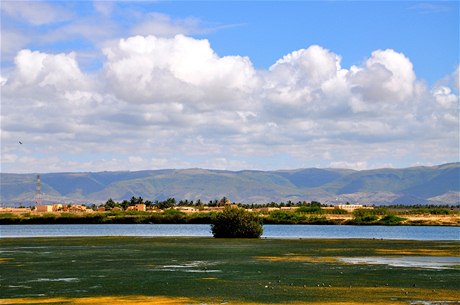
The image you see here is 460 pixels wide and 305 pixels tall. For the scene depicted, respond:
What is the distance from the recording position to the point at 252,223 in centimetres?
9144

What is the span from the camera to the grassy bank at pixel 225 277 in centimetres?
3562

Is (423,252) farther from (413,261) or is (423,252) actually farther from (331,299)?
(331,299)

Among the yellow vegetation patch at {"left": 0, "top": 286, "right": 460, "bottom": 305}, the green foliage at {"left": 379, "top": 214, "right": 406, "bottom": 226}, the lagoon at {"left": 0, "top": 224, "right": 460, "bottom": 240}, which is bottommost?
the yellow vegetation patch at {"left": 0, "top": 286, "right": 460, "bottom": 305}

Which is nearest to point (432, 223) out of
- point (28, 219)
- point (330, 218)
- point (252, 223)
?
point (330, 218)

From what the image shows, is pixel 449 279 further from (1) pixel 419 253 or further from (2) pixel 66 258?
(2) pixel 66 258

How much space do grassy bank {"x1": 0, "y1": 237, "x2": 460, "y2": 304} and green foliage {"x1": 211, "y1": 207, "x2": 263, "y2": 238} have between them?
24131 millimetres

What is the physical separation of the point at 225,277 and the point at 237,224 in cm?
4775

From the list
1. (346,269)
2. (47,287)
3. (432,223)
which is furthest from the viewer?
(432,223)

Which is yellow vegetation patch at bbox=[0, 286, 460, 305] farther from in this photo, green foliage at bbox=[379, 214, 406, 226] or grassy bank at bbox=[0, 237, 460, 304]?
green foliage at bbox=[379, 214, 406, 226]

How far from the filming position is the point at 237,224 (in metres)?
91.5

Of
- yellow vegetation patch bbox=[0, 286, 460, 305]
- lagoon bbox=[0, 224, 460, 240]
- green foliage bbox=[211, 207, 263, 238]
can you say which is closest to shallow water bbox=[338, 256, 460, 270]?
yellow vegetation patch bbox=[0, 286, 460, 305]

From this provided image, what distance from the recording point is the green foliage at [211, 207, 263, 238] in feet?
299

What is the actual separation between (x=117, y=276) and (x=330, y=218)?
125m

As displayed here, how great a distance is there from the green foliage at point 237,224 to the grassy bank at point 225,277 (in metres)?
24.1
